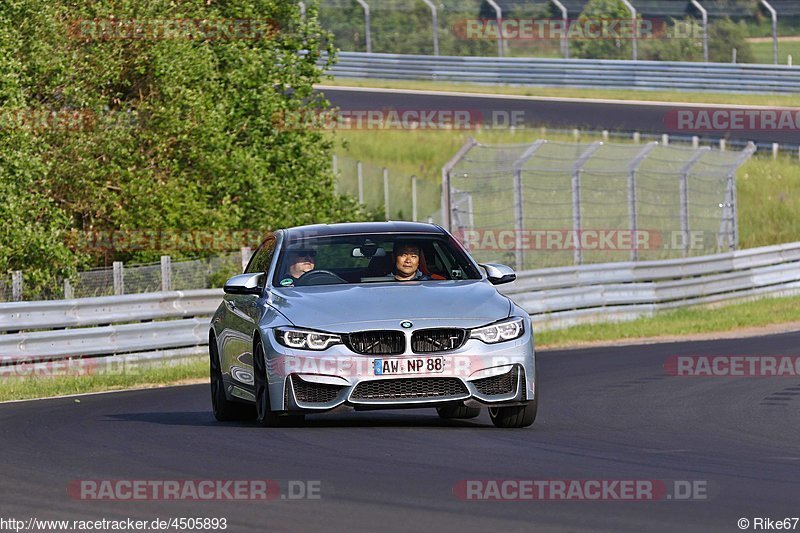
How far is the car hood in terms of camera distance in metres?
10.7

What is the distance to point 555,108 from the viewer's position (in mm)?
45719

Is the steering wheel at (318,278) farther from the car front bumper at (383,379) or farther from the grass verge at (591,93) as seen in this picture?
the grass verge at (591,93)

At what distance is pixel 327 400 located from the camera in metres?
10.7

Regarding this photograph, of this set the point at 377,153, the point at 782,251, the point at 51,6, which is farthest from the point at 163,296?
the point at 377,153

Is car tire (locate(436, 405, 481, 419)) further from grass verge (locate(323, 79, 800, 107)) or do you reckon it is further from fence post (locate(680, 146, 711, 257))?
grass verge (locate(323, 79, 800, 107))

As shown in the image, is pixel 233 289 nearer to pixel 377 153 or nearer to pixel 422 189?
pixel 422 189

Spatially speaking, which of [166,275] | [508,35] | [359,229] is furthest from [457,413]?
[508,35]

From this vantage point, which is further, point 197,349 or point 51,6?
point 51,6

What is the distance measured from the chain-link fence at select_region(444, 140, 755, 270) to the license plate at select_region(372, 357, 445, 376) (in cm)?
1238

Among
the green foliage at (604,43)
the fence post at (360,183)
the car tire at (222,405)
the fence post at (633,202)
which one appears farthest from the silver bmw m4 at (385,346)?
the green foliage at (604,43)

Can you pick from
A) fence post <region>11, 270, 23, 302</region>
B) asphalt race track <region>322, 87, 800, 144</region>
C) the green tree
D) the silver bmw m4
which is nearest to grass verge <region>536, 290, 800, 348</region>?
fence post <region>11, 270, 23, 302</region>

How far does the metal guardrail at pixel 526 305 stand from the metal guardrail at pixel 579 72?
1593 cm

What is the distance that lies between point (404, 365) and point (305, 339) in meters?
0.67

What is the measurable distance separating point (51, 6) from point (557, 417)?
13.9 meters
